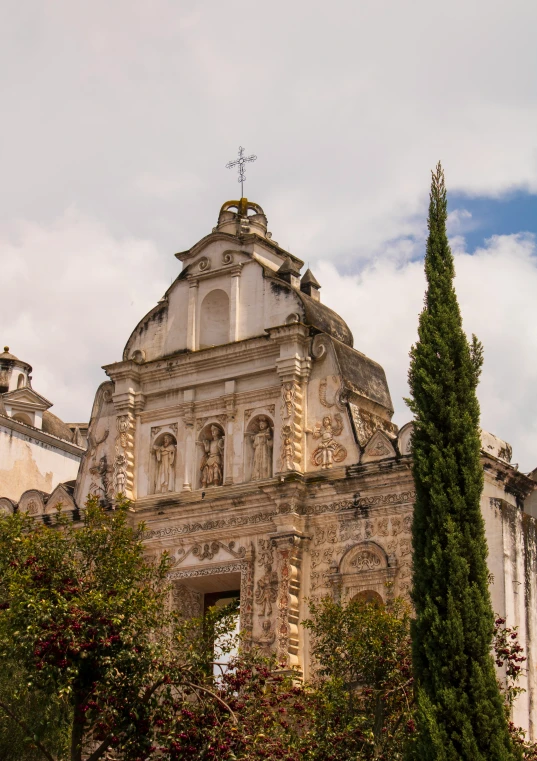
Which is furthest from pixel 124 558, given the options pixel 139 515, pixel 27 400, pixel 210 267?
pixel 27 400

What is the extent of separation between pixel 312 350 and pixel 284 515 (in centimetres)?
349

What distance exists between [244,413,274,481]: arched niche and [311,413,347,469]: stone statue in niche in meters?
1.07

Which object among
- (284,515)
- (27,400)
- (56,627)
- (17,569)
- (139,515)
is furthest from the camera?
(27,400)

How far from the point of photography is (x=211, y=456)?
26.0m

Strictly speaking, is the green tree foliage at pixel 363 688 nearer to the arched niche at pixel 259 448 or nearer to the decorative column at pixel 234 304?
the arched niche at pixel 259 448

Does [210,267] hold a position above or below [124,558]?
above

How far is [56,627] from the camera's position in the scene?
1702cm

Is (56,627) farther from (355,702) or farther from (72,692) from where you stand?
(355,702)

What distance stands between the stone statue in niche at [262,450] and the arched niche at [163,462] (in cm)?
203

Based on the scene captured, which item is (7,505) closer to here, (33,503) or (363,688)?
(33,503)

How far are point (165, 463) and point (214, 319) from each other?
330 centimetres

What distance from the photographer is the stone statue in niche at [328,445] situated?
2422cm

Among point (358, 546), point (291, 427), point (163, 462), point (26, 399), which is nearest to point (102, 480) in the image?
point (163, 462)

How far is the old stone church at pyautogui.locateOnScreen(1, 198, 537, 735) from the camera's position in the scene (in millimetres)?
22922
